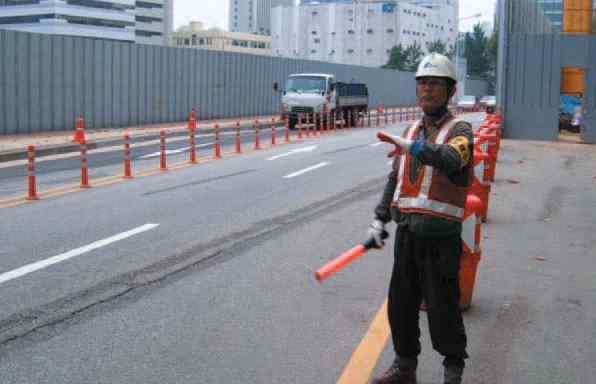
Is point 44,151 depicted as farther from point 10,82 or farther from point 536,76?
point 536,76

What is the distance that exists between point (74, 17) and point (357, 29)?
45.2 metres

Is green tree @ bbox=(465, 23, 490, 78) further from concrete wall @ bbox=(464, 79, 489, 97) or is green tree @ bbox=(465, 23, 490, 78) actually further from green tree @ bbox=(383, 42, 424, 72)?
concrete wall @ bbox=(464, 79, 489, 97)

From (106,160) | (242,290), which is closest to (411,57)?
(106,160)

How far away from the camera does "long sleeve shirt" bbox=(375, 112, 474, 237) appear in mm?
4684

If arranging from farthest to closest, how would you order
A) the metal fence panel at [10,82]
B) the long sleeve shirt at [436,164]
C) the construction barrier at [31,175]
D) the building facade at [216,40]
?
the building facade at [216,40], the metal fence panel at [10,82], the construction barrier at [31,175], the long sleeve shirt at [436,164]

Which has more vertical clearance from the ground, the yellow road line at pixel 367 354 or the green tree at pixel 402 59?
the green tree at pixel 402 59

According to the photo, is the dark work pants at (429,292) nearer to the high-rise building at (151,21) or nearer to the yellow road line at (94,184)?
the yellow road line at (94,184)

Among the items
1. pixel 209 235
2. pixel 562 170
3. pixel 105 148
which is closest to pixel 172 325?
pixel 209 235

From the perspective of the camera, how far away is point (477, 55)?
123188mm

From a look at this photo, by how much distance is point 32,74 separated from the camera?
31062mm

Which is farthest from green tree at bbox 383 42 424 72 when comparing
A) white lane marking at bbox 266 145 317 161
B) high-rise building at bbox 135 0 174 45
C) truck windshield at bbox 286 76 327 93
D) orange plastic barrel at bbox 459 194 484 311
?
orange plastic barrel at bbox 459 194 484 311

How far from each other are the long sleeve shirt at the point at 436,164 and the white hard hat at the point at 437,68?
9.6 inches

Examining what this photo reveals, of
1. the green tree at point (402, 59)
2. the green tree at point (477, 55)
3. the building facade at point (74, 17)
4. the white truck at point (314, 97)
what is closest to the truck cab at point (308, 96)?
the white truck at point (314, 97)

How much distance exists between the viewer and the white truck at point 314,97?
38.7m
